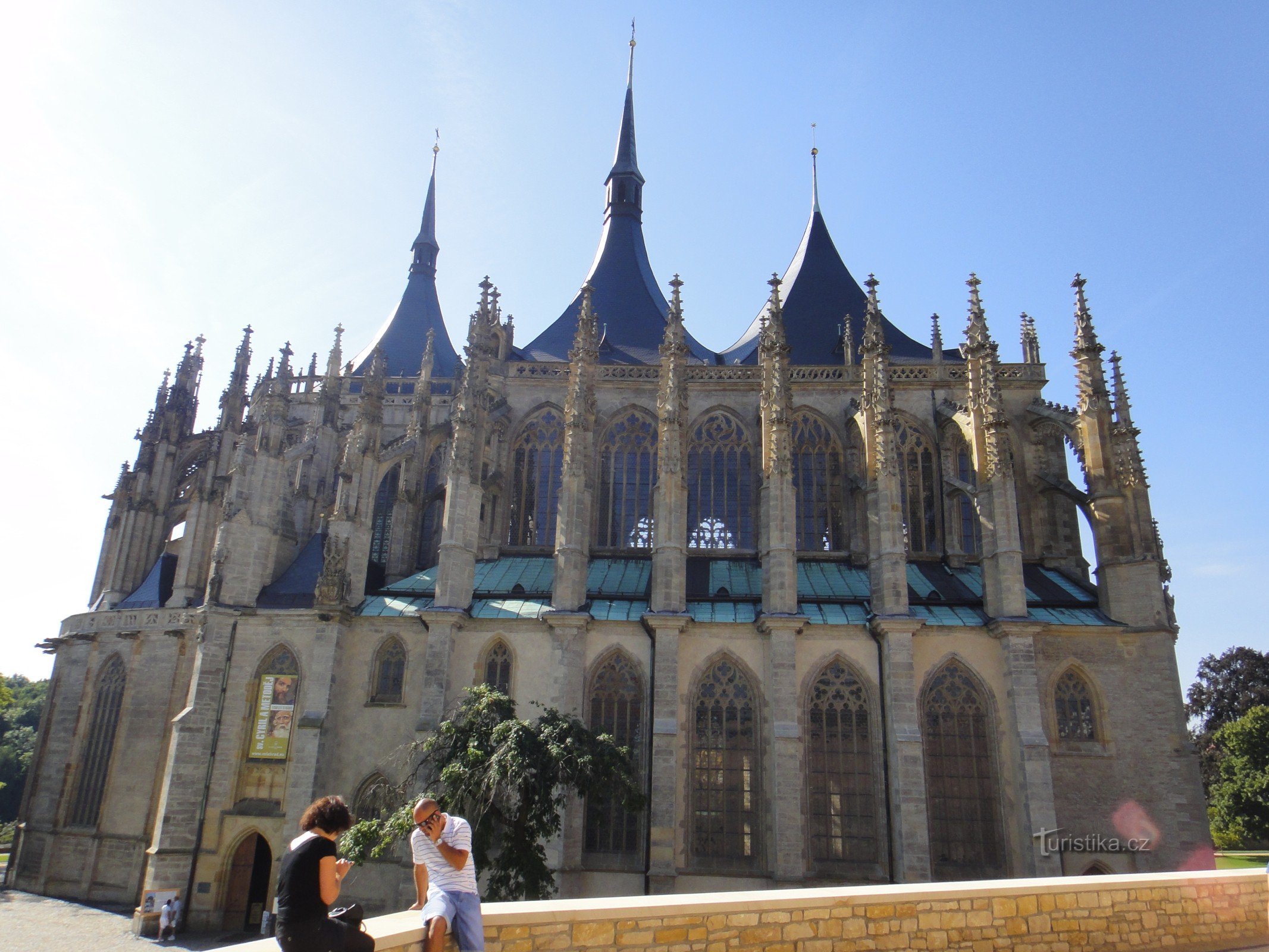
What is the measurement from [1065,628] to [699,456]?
1234cm

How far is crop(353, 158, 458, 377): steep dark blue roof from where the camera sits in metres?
40.3

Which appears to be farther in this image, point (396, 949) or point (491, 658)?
point (491, 658)

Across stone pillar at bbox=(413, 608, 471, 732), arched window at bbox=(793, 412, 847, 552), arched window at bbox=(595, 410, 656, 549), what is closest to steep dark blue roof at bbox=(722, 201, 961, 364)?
arched window at bbox=(793, 412, 847, 552)

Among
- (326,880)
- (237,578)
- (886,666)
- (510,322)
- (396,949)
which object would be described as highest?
(510,322)

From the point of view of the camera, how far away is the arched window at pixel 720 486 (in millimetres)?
28250

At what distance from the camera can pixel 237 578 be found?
24.2m

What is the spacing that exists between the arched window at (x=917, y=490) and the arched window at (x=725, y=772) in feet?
27.7

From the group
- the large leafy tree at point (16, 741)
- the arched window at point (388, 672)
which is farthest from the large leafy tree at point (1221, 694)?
the large leafy tree at point (16, 741)

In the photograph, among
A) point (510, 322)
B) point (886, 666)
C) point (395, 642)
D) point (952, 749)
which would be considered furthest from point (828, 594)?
point (510, 322)

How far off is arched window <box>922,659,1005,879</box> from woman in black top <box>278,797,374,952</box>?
19.1 metres

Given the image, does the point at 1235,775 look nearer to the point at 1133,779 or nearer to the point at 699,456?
the point at 1133,779

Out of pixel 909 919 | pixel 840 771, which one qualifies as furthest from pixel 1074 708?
pixel 909 919

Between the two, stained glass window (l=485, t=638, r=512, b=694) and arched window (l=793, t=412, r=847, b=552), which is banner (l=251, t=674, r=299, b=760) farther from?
arched window (l=793, t=412, r=847, b=552)

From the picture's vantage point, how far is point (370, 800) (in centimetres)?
2147
